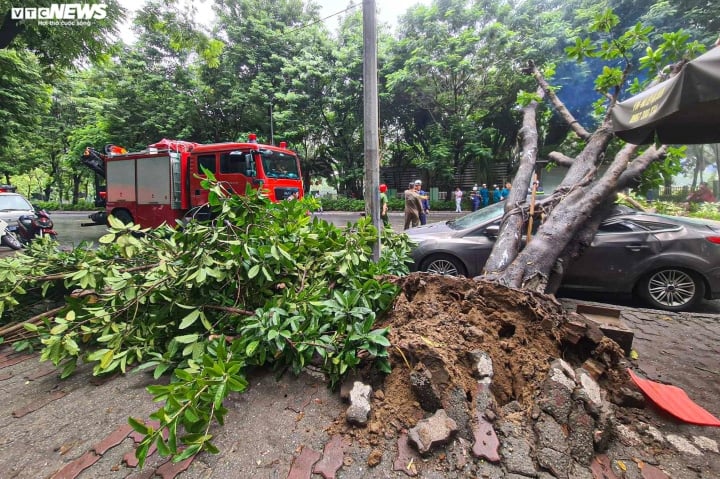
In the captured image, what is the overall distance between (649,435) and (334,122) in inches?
793

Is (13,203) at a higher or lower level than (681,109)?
lower

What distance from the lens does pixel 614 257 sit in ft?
14.0

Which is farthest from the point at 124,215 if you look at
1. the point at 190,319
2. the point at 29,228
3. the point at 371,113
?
the point at 190,319

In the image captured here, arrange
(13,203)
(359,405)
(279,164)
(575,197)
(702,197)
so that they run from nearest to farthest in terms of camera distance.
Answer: (359,405), (575,197), (13,203), (279,164), (702,197)

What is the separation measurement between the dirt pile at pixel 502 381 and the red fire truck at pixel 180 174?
23.4 feet

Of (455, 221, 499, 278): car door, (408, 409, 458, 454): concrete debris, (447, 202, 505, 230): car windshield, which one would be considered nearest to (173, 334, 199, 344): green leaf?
(408, 409, 458, 454): concrete debris

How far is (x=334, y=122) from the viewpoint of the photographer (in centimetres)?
1995

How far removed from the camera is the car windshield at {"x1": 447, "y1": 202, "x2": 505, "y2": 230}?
16.4 ft

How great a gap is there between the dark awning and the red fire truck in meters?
7.25

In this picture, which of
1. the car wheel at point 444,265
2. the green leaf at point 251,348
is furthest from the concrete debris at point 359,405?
the car wheel at point 444,265

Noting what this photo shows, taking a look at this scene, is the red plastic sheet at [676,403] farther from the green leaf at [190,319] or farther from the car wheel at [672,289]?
the green leaf at [190,319]

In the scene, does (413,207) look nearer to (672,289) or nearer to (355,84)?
(672,289)

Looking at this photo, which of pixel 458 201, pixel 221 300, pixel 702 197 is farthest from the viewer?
pixel 702 197

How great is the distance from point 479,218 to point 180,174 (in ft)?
28.1
